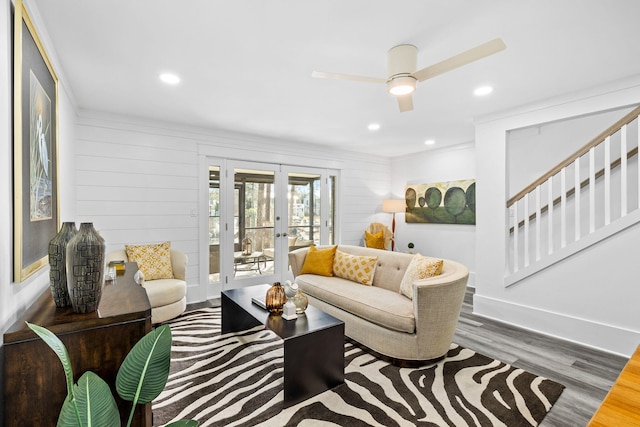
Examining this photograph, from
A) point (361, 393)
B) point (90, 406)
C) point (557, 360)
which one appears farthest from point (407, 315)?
point (90, 406)

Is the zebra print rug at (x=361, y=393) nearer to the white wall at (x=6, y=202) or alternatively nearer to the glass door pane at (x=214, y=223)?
the white wall at (x=6, y=202)

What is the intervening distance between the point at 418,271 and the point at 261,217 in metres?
2.75

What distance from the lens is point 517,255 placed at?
358 centimetres

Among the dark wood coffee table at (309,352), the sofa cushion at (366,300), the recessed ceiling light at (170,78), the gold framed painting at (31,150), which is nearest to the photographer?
the gold framed painting at (31,150)

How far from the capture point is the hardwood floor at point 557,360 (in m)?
1.97

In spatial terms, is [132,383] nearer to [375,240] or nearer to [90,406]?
[90,406]

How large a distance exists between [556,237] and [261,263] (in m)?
3.99

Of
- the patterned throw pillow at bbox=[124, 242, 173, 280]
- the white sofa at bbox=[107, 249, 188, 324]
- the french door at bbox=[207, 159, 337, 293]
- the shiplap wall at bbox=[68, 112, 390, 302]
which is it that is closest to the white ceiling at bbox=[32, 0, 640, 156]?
the shiplap wall at bbox=[68, 112, 390, 302]

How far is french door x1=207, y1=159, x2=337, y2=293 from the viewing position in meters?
4.39

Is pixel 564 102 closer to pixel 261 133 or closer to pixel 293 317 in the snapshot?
pixel 293 317

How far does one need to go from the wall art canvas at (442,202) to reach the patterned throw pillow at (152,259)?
14.0ft

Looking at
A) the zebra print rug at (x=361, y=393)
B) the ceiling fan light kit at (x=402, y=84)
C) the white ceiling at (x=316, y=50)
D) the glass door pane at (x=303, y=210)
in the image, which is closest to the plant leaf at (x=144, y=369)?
the zebra print rug at (x=361, y=393)

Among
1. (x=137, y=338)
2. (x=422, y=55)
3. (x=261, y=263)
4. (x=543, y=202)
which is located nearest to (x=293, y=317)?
(x=137, y=338)

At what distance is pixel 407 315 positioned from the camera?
2.43 metres
